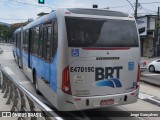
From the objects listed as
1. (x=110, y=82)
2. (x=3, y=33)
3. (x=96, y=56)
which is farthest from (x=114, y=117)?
(x=3, y=33)

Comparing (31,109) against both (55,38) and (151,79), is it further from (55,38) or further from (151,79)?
(151,79)

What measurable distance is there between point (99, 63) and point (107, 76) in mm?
426

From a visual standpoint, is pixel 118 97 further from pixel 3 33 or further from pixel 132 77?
pixel 3 33

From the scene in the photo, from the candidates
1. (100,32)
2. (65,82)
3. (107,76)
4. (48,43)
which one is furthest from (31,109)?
(48,43)

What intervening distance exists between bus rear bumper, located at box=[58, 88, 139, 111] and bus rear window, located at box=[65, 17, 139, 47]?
138 cm

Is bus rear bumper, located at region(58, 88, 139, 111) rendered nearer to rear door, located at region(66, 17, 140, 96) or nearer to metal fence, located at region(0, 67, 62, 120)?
rear door, located at region(66, 17, 140, 96)

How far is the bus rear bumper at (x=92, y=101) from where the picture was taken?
7.35 meters

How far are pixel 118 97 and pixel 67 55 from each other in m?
1.86

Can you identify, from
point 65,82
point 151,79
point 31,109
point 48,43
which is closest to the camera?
point 31,109

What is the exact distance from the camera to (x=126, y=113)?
28.5 feet

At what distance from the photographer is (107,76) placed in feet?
25.4

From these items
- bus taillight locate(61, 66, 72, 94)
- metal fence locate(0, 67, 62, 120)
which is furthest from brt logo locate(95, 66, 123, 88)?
metal fence locate(0, 67, 62, 120)

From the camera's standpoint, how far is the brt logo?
7641 mm

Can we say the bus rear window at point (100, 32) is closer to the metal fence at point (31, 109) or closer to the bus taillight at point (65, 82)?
the bus taillight at point (65, 82)
